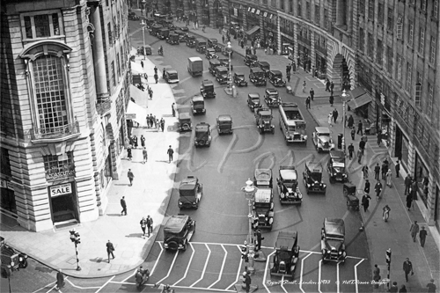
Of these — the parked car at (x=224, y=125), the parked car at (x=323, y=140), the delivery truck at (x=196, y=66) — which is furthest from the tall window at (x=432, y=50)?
the delivery truck at (x=196, y=66)

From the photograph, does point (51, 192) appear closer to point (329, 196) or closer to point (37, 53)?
point (37, 53)

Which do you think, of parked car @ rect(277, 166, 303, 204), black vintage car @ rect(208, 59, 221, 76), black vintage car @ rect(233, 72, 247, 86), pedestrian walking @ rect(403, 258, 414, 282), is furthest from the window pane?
black vintage car @ rect(208, 59, 221, 76)

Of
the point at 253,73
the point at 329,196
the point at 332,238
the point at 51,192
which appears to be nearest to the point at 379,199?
the point at 329,196

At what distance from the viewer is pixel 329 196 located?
75688mm

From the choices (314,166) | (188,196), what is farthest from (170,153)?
(314,166)

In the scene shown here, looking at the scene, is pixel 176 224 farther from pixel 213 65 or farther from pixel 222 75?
pixel 213 65

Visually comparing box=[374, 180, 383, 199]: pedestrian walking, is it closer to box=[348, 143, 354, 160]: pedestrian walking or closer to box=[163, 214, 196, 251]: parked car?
box=[348, 143, 354, 160]: pedestrian walking

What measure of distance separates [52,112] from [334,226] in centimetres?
2761

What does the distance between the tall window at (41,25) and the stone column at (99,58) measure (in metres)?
8.29

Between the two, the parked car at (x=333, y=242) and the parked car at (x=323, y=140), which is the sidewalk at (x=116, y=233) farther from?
the parked car at (x=323, y=140)

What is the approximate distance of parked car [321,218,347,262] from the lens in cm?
6125

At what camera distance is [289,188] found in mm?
74062

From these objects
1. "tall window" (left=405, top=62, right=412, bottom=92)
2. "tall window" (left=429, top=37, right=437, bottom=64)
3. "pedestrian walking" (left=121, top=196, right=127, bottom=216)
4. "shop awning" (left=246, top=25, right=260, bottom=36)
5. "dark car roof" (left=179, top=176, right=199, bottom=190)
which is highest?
"tall window" (left=429, top=37, right=437, bottom=64)

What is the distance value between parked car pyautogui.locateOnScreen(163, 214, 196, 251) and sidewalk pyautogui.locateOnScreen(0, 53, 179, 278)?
2.35m
